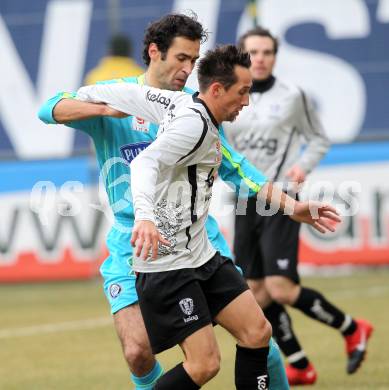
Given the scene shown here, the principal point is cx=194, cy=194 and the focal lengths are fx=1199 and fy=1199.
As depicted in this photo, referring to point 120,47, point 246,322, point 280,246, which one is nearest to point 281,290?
point 280,246

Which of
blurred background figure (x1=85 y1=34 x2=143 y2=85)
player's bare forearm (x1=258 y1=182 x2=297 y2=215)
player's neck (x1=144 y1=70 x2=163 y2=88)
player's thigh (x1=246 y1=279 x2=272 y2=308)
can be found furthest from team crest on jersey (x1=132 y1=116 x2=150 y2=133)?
blurred background figure (x1=85 y1=34 x2=143 y2=85)

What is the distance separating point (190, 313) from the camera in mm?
5930

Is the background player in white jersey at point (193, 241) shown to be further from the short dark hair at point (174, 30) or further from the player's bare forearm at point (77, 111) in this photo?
the short dark hair at point (174, 30)

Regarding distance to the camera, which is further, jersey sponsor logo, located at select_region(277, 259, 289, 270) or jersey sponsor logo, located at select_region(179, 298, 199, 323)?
jersey sponsor logo, located at select_region(277, 259, 289, 270)

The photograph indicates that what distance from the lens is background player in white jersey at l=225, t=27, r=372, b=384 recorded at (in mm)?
8703

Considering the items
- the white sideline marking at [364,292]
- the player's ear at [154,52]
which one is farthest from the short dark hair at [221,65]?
the white sideline marking at [364,292]

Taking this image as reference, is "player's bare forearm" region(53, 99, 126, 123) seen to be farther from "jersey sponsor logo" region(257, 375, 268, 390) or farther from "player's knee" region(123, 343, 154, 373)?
"jersey sponsor logo" region(257, 375, 268, 390)

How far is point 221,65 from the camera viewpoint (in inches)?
234

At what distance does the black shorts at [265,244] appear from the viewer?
8.71 meters

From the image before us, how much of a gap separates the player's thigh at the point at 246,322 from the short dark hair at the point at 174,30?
1.48 metres

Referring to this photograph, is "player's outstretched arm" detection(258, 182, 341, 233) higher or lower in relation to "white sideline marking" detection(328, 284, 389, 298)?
higher

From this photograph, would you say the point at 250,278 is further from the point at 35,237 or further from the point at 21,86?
the point at 21,86

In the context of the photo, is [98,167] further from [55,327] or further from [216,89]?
[216,89]

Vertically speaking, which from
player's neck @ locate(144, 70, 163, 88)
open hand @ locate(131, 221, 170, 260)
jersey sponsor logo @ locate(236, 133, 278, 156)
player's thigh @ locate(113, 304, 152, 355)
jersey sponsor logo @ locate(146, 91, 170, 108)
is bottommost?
player's thigh @ locate(113, 304, 152, 355)
